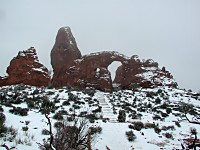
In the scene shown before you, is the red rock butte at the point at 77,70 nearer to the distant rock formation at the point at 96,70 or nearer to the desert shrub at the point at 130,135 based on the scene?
the distant rock formation at the point at 96,70

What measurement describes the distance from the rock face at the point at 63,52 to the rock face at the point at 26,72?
776cm

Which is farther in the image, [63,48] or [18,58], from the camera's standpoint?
[63,48]

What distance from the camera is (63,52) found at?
38031 mm

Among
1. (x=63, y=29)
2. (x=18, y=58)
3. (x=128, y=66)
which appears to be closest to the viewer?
(x=18, y=58)

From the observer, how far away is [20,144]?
5680mm

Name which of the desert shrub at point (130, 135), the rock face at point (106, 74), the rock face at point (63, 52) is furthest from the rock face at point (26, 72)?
the desert shrub at point (130, 135)

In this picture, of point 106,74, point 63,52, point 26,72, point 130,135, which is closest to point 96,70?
point 106,74

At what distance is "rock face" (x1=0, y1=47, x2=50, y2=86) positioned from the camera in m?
27.6

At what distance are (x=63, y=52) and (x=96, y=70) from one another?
10177 millimetres

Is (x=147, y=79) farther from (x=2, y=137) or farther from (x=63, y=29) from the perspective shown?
(x=2, y=137)

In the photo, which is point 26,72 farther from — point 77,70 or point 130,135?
point 130,135

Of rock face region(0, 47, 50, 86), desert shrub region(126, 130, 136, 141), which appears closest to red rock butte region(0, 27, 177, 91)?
rock face region(0, 47, 50, 86)

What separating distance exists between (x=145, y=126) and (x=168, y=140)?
2.17m

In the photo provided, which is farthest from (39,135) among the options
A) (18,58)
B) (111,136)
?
(18,58)
